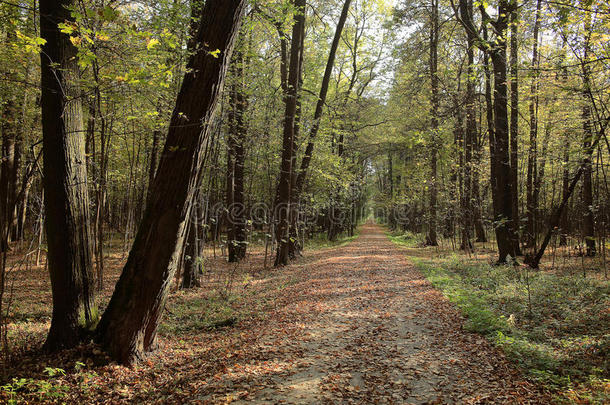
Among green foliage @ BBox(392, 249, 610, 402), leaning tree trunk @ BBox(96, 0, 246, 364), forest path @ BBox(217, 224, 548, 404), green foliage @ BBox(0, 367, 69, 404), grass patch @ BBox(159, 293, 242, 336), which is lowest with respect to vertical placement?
grass patch @ BBox(159, 293, 242, 336)

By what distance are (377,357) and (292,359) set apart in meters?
1.22

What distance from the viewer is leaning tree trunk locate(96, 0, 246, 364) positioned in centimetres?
415

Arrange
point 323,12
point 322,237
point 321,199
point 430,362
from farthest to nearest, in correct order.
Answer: point 322,237 < point 321,199 < point 323,12 < point 430,362

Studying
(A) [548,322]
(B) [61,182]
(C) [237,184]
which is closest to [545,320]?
(A) [548,322]

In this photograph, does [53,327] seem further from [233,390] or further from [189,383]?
[233,390]

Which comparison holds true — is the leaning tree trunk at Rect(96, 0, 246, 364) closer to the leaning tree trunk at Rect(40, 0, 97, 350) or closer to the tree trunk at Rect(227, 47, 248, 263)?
the leaning tree trunk at Rect(40, 0, 97, 350)

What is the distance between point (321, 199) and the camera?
1872 centimetres

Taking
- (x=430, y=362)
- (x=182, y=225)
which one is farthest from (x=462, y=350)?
(x=182, y=225)

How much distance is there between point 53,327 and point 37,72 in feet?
35.4

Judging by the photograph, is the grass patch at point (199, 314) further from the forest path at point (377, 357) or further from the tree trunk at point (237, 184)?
the tree trunk at point (237, 184)

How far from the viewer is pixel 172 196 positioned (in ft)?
13.6

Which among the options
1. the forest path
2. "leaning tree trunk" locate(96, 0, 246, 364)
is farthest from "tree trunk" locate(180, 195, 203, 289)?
"leaning tree trunk" locate(96, 0, 246, 364)

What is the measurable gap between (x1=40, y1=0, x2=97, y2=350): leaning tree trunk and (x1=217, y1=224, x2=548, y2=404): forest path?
2.41 meters

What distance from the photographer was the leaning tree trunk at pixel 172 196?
4152mm
